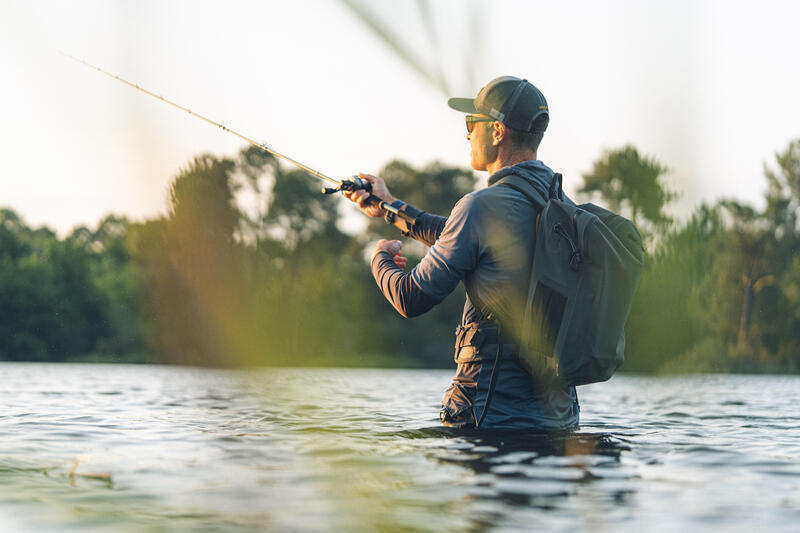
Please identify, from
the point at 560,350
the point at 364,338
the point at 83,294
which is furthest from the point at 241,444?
the point at 83,294

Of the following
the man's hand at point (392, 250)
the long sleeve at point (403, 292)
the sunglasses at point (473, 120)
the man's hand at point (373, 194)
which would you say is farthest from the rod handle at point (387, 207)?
the sunglasses at point (473, 120)

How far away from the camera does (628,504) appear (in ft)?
11.0

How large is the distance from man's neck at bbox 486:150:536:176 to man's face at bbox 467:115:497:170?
0.11ft

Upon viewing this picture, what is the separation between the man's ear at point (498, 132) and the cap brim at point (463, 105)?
14cm

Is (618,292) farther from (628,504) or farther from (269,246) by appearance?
(269,246)

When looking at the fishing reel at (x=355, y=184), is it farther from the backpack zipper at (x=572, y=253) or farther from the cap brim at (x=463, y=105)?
the backpack zipper at (x=572, y=253)

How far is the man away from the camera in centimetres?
467

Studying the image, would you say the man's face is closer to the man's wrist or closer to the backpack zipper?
the man's wrist

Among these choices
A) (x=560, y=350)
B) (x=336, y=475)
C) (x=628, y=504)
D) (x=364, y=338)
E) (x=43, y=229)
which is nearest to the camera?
(x=628, y=504)

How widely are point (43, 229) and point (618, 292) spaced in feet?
225

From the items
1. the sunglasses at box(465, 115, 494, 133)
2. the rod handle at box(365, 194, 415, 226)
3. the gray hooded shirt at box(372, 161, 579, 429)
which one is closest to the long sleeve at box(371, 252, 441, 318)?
the gray hooded shirt at box(372, 161, 579, 429)

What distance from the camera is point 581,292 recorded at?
439cm

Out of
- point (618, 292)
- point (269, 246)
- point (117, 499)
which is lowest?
point (117, 499)

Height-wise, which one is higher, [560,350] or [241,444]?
[560,350]
